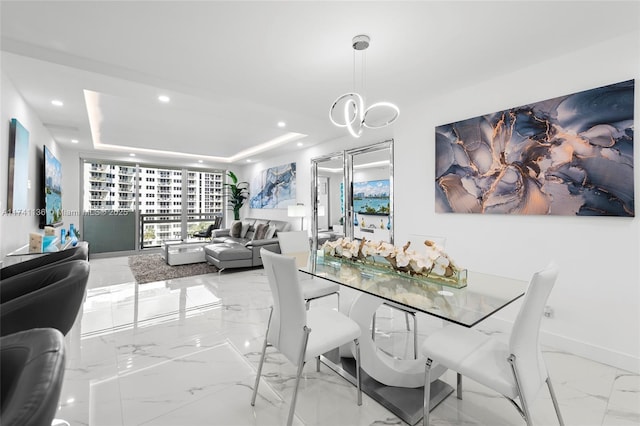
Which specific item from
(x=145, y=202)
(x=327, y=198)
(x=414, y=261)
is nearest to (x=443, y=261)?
(x=414, y=261)

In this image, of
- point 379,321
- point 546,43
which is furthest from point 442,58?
point 379,321

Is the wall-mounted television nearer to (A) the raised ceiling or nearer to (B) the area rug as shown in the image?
(A) the raised ceiling

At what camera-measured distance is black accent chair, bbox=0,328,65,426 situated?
1.77 feet

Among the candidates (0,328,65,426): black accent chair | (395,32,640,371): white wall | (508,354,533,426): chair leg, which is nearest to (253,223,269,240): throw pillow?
(395,32,640,371): white wall

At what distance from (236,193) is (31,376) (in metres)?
7.89

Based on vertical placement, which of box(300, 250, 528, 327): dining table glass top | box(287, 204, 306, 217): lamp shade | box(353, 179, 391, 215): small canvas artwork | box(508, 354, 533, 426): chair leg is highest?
box(353, 179, 391, 215): small canvas artwork

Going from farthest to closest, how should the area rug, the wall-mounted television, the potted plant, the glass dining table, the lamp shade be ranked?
the potted plant < the lamp shade < the area rug < the wall-mounted television < the glass dining table

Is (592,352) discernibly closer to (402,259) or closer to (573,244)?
(573,244)

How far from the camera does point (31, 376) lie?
62 centimetres

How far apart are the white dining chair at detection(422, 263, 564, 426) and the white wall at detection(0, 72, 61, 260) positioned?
3781 mm

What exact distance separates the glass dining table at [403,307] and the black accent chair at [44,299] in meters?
1.35

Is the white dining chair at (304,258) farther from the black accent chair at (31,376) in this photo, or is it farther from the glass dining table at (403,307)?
the black accent chair at (31,376)

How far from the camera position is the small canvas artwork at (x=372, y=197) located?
4.34m

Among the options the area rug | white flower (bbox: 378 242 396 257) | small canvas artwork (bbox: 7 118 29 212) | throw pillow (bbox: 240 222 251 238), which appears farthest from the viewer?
throw pillow (bbox: 240 222 251 238)
